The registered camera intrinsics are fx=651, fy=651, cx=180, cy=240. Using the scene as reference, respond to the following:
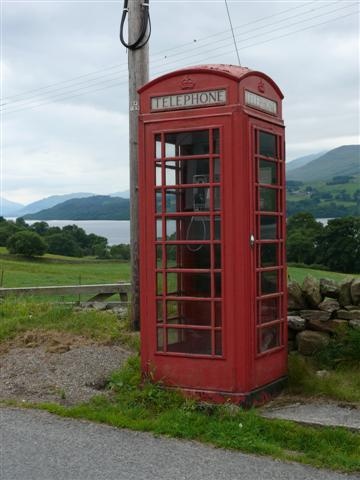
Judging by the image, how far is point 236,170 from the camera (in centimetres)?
577

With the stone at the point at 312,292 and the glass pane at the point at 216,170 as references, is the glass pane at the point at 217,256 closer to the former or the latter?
the glass pane at the point at 216,170

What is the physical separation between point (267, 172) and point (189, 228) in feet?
3.04

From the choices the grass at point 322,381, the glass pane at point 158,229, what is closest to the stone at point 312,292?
the grass at point 322,381

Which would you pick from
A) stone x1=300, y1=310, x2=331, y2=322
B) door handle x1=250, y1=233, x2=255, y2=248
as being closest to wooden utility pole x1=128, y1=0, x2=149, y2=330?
stone x1=300, y1=310, x2=331, y2=322

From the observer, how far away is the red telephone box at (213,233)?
5.79m

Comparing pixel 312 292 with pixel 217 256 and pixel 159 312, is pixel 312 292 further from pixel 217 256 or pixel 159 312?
pixel 159 312

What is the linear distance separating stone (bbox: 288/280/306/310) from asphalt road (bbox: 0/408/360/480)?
2.51m

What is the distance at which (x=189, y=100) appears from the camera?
19.8ft

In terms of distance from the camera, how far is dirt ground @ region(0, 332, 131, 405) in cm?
661

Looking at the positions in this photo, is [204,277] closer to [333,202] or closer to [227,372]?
[227,372]

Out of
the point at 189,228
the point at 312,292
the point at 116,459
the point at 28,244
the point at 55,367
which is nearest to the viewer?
the point at 116,459

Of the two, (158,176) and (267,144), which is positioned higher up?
(267,144)

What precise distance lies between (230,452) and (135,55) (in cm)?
551

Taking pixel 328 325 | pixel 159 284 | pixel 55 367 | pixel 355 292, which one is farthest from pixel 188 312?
pixel 55 367
